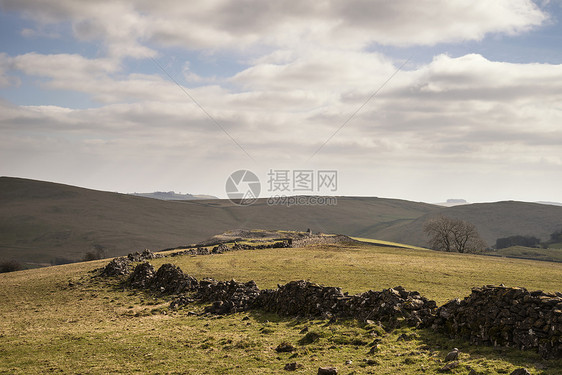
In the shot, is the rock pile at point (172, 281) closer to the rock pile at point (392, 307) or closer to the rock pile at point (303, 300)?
the rock pile at point (303, 300)

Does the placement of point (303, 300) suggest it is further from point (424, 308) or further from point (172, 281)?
point (172, 281)

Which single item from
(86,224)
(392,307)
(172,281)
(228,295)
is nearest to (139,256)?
(172,281)

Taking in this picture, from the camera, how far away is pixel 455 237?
91.0m

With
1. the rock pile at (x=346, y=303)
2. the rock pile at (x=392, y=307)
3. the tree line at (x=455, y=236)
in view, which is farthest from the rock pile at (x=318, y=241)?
the rock pile at (x=392, y=307)

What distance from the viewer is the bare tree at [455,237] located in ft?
297

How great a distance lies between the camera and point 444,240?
9275 centimetres

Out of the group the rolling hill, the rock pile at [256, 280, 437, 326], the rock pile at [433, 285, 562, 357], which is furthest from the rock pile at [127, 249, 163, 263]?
the rolling hill

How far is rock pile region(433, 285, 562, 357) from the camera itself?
47.6 ft

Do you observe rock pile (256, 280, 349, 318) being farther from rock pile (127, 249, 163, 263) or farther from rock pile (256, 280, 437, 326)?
rock pile (127, 249, 163, 263)

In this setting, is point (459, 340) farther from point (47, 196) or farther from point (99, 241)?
Answer: point (47, 196)

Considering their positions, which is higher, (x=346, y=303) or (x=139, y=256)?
(x=346, y=303)

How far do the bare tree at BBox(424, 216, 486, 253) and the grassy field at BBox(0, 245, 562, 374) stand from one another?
4990 centimetres

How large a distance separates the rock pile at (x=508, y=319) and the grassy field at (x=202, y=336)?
2.05ft

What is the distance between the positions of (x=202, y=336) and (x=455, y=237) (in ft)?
268
